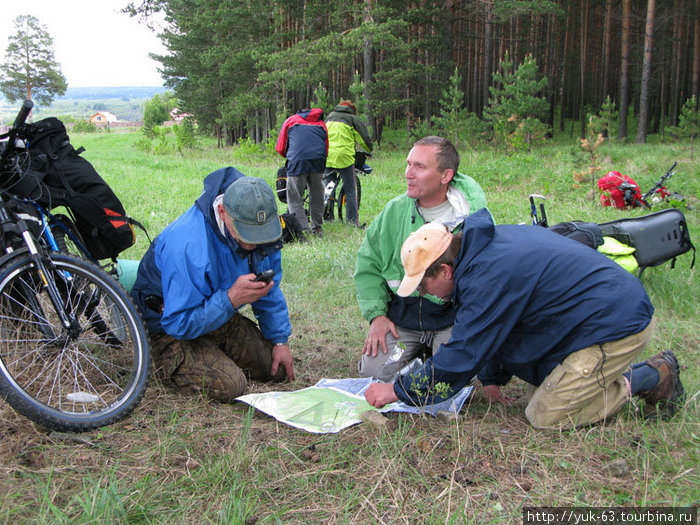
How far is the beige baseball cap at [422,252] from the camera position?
2.35 m

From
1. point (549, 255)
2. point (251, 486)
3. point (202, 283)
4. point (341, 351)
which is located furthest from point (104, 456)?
point (549, 255)

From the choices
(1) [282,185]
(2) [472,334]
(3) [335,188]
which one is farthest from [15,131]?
(3) [335,188]

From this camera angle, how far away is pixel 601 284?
2.41m

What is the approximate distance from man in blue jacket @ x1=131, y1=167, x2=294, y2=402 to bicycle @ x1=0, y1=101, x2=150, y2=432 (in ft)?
0.80

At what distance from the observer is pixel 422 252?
2365mm

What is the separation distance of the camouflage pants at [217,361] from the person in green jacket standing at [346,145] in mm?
4866

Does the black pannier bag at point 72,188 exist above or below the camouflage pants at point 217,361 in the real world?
above

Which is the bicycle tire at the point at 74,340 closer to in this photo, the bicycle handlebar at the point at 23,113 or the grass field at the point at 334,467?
the grass field at the point at 334,467

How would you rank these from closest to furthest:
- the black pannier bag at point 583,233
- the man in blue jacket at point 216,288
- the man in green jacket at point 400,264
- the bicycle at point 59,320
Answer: the bicycle at point 59,320 < the man in blue jacket at point 216,288 < the man in green jacket at point 400,264 < the black pannier bag at point 583,233

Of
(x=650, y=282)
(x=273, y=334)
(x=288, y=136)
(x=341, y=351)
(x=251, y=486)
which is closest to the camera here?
(x=251, y=486)

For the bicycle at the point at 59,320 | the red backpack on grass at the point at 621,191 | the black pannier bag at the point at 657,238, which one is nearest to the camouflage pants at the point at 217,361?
the bicycle at the point at 59,320

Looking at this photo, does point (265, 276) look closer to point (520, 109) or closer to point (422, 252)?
point (422, 252)

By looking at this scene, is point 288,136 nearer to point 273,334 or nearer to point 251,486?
point 273,334

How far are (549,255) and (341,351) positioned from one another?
2.01m
